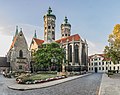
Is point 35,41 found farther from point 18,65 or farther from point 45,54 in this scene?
point 45,54

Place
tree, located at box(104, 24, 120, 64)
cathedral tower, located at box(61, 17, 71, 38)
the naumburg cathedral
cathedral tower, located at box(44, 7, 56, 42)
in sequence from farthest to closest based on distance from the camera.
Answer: cathedral tower, located at box(61, 17, 71, 38) → cathedral tower, located at box(44, 7, 56, 42) → the naumburg cathedral → tree, located at box(104, 24, 120, 64)

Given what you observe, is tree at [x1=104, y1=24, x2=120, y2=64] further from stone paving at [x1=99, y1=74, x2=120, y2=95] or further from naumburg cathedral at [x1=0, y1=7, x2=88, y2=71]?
naumburg cathedral at [x1=0, y1=7, x2=88, y2=71]

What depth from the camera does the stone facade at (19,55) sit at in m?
61.5

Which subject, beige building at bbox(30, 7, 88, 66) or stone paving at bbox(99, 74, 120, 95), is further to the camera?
beige building at bbox(30, 7, 88, 66)

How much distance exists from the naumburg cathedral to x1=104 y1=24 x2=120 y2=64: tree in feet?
113

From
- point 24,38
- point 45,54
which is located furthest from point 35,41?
point 45,54

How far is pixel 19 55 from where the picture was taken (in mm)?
62938

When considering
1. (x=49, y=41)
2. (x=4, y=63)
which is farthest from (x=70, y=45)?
(x=4, y=63)

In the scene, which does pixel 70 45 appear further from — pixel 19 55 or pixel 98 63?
pixel 98 63

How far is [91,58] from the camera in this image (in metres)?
99.9

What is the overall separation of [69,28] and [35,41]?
895 inches

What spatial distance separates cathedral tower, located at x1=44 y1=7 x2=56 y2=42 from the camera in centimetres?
8369

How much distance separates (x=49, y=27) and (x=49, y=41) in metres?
6.77

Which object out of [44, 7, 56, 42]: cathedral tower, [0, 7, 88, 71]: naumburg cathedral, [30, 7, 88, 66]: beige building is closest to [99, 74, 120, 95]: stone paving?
[0, 7, 88, 71]: naumburg cathedral
